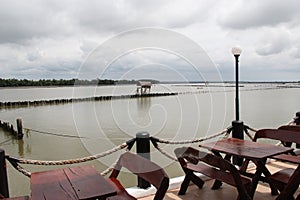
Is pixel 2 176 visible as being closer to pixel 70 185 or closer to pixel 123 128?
pixel 70 185

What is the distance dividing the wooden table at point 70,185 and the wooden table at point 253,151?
156cm

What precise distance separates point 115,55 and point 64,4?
3352 millimetres

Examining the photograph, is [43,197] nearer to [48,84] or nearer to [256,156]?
[256,156]

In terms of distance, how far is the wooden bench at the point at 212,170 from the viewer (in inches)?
101

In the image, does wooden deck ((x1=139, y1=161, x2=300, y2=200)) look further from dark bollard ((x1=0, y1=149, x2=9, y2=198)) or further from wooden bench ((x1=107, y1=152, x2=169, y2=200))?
dark bollard ((x1=0, y1=149, x2=9, y2=198))

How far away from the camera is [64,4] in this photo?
21.1 ft

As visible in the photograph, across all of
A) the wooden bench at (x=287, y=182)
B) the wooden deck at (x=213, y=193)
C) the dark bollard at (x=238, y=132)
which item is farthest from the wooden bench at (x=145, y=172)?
the dark bollard at (x=238, y=132)

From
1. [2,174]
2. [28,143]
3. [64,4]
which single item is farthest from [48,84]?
[2,174]

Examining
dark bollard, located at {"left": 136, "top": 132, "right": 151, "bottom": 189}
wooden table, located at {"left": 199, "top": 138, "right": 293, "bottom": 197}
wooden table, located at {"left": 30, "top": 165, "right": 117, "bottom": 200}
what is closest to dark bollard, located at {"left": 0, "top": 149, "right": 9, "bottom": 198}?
wooden table, located at {"left": 30, "top": 165, "right": 117, "bottom": 200}

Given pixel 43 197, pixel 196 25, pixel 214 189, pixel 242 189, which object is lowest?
pixel 214 189

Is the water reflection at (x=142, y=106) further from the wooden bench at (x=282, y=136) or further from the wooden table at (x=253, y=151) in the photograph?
the wooden table at (x=253, y=151)

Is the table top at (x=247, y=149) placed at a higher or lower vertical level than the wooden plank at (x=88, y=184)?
higher

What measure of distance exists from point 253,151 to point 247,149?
0.37 ft

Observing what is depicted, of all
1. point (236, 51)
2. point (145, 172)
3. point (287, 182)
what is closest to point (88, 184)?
point (145, 172)
